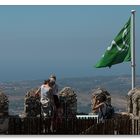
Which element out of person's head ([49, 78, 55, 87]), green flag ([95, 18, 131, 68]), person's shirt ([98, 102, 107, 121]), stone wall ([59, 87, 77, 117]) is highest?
green flag ([95, 18, 131, 68])

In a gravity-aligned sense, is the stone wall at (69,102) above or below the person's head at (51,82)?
below

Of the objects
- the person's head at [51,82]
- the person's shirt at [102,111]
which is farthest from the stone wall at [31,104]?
the person's shirt at [102,111]

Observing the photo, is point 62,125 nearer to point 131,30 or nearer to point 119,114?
point 119,114

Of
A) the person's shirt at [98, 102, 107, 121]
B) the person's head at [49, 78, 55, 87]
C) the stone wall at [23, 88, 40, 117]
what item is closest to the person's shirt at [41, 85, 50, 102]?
the person's head at [49, 78, 55, 87]

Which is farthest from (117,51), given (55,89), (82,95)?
(82,95)

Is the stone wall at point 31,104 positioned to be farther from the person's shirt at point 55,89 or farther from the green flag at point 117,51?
the green flag at point 117,51

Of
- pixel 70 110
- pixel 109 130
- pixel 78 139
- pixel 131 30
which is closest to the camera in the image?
pixel 78 139

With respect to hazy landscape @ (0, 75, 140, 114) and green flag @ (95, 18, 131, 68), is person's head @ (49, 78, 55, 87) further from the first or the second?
green flag @ (95, 18, 131, 68)
